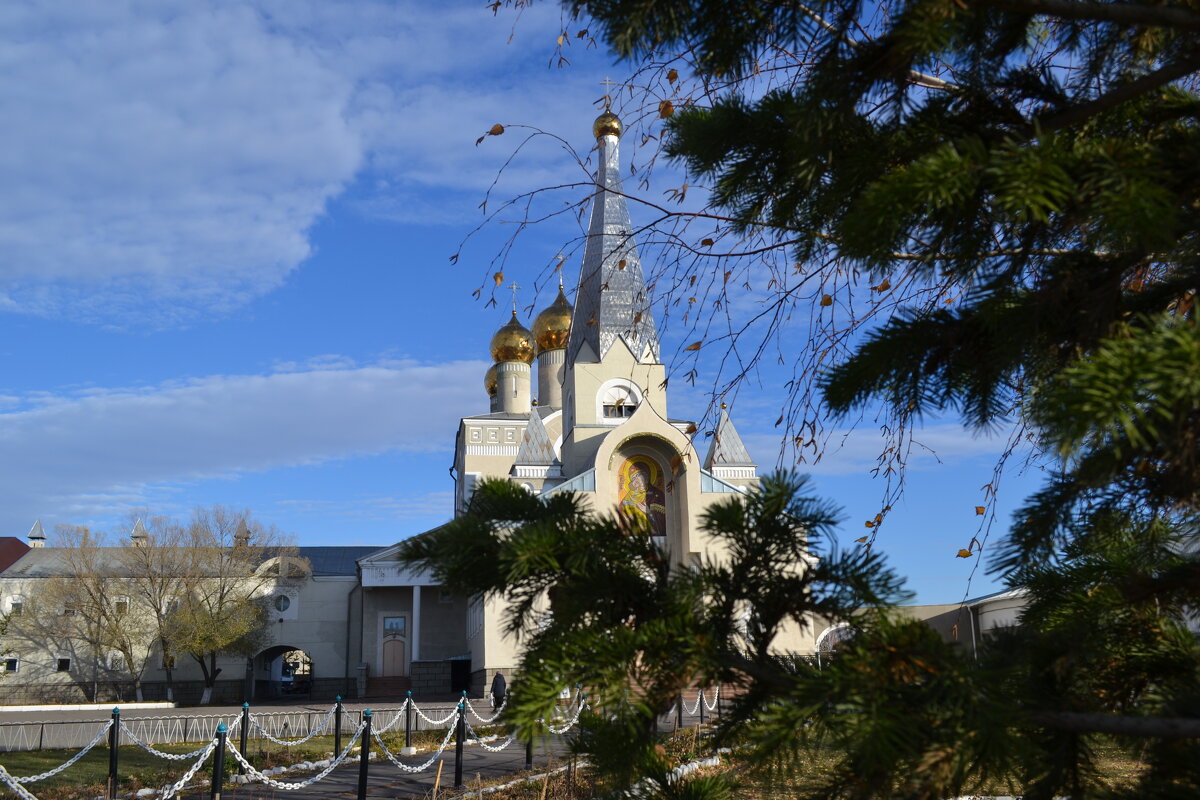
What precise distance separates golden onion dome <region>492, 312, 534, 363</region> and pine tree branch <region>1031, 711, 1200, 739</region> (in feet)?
140

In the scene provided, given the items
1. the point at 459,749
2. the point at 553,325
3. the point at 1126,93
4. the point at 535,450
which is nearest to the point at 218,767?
the point at 459,749

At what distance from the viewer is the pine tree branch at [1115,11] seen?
1.53m

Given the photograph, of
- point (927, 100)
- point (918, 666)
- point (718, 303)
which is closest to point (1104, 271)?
point (927, 100)

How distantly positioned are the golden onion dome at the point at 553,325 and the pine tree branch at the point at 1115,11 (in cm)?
3762

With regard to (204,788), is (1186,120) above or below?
above

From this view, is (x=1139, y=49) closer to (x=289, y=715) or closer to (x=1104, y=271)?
(x=1104, y=271)

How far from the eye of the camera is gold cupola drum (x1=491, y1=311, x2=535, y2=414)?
4391 centimetres

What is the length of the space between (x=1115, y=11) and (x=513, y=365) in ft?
143

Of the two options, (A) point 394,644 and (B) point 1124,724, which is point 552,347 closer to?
(A) point 394,644

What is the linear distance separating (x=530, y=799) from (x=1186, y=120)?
8.11 meters

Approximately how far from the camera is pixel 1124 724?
1.44 metres

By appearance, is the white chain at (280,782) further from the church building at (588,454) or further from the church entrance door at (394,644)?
the church entrance door at (394,644)

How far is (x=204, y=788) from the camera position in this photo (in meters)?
11.1

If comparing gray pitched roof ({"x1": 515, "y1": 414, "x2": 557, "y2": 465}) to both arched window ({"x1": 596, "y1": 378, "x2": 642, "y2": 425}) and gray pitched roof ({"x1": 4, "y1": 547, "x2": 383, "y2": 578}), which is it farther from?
gray pitched roof ({"x1": 4, "y1": 547, "x2": 383, "y2": 578})
